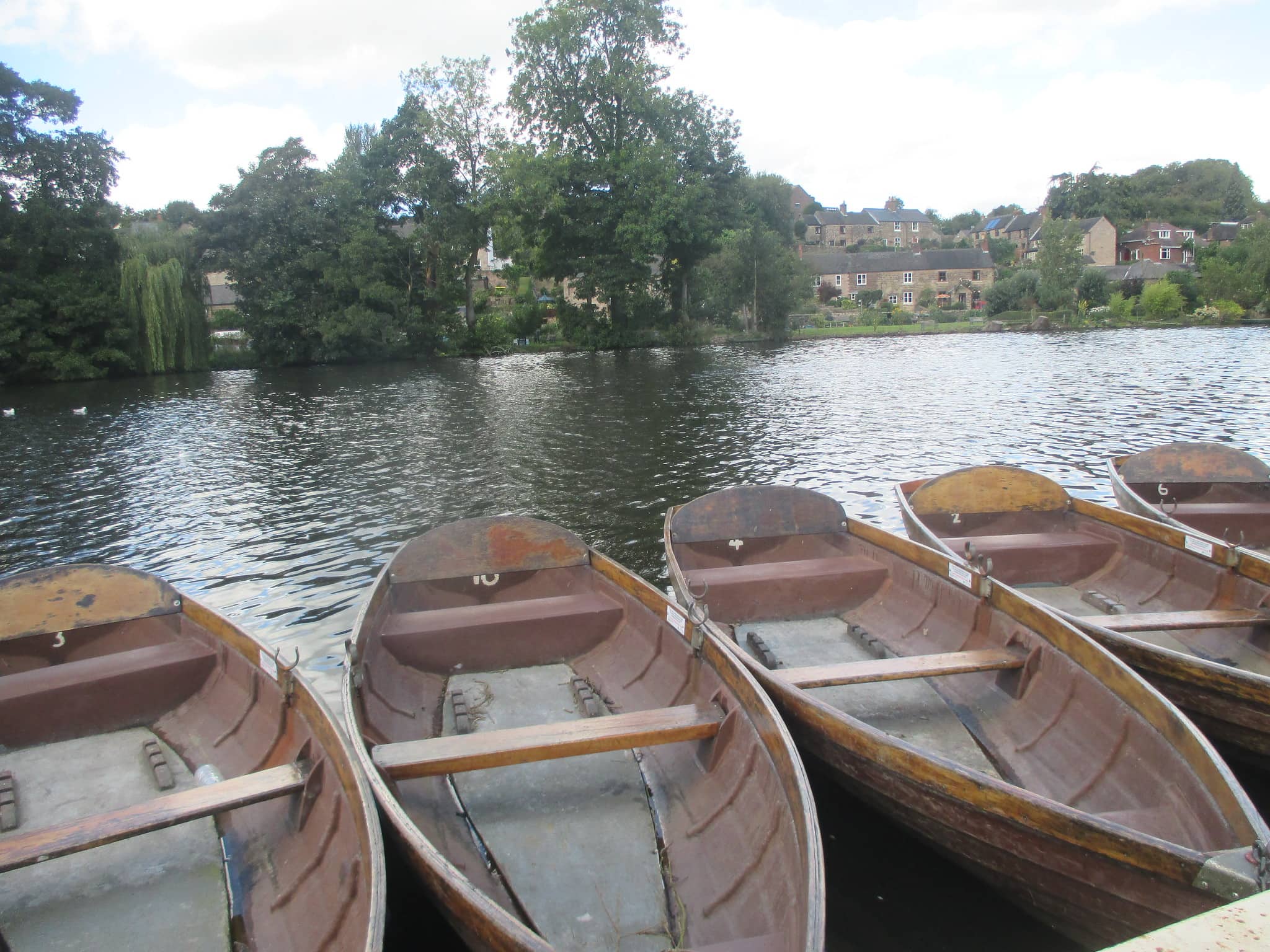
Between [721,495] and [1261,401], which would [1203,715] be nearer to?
[721,495]

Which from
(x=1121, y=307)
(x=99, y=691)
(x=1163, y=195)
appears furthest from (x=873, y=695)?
(x=1163, y=195)

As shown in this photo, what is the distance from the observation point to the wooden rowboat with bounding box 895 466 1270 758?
5254 mm

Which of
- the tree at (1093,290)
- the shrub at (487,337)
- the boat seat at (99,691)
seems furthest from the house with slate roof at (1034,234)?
the boat seat at (99,691)

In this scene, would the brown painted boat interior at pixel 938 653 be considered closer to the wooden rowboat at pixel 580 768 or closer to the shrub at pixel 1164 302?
the wooden rowboat at pixel 580 768

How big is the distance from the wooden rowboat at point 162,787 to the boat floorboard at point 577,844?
0.90 metres

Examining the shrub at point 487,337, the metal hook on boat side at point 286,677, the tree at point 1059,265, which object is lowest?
the metal hook on boat side at point 286,677

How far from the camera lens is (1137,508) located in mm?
9055

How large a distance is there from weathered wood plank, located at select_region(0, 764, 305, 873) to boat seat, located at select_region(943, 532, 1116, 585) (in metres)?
6.40

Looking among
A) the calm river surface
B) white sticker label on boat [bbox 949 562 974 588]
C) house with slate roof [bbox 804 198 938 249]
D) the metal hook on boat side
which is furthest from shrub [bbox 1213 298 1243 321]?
the metal hook on boat side

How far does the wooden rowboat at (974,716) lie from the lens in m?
3.63

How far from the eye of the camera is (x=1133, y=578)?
770 centimetres

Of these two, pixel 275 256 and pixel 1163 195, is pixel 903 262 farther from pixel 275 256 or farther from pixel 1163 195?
pixel 275 256

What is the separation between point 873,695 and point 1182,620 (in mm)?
2294

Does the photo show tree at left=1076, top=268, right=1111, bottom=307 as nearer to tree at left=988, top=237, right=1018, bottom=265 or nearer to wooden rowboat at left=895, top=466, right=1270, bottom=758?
tree at left=988, top=237, right=1018, bottom=265
